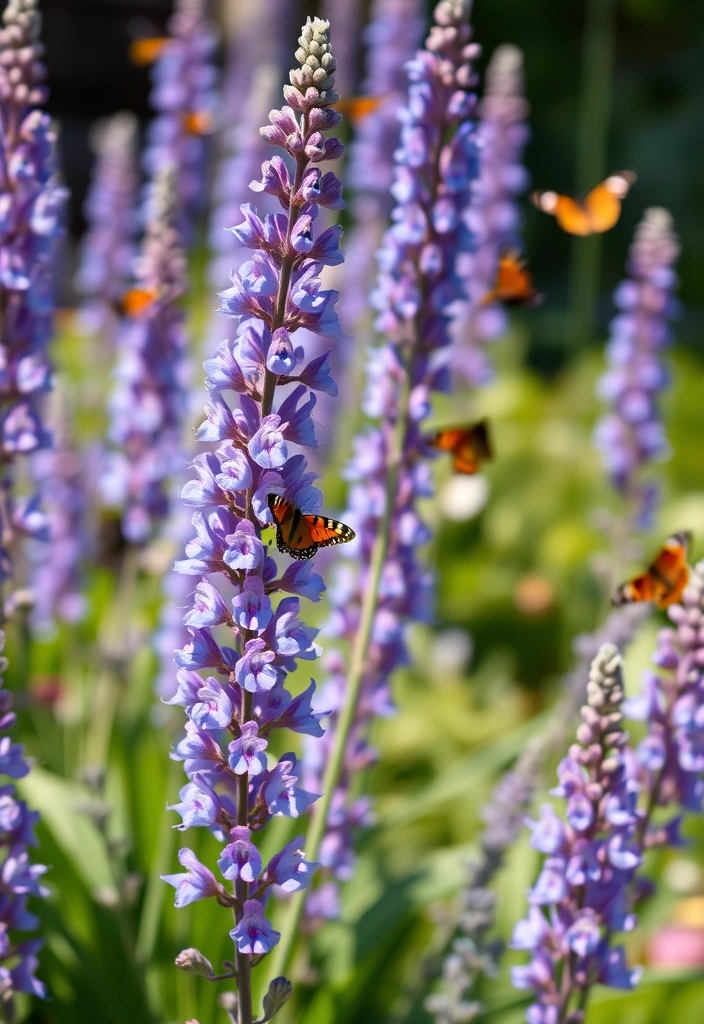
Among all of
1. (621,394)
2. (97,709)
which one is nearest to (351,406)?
(621,394)

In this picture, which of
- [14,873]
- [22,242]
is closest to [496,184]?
[22,242]

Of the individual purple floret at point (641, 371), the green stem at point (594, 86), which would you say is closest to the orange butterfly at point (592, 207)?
the individual purple floret at point (641, 371)

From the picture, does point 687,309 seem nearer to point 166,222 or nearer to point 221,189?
point 221,189

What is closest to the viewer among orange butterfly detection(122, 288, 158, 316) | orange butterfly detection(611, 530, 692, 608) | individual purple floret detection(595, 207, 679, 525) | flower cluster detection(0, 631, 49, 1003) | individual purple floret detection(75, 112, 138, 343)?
flower cluster detection(0, 631, 49, 1003)

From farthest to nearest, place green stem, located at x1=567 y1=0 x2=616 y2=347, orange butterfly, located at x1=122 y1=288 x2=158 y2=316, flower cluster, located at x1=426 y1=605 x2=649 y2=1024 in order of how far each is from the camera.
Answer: green stem, located at x1=567 y1=0 x2=616 y2=347 → orange butterfly, located at x1=122 y1=288 x2=158 y2=316 → flower cluster, located at x1=426 y1=605 x2=649 y2=1024

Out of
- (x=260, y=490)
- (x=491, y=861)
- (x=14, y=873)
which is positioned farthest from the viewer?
(x=491, y=861)

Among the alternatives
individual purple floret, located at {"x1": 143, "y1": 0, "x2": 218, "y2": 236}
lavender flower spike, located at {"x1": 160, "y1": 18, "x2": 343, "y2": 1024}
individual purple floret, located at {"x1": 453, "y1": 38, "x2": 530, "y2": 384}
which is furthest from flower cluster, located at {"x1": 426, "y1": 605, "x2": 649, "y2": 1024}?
individual purple floret, located at {"x1": 143, "y1": 0, "x2": 218, "y2": 236}

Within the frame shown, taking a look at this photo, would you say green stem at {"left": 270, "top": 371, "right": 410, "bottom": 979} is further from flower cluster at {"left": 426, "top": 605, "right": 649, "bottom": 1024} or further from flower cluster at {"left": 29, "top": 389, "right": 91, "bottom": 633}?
flower cluster at {"left": 29, "top": 389, "right": 91, "bottom": 633}

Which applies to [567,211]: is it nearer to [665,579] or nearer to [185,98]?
[665,579]
